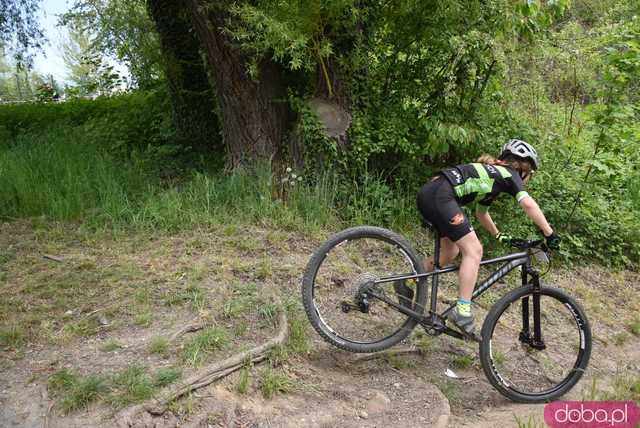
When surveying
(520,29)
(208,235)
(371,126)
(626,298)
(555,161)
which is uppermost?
(520,29)

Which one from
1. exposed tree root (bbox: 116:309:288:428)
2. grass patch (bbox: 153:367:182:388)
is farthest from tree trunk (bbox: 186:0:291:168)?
grass patch (bbox: 153:367:182:388)

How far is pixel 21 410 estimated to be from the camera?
393 centimetres

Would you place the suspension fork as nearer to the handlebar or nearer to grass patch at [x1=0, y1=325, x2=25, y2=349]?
the handlebar

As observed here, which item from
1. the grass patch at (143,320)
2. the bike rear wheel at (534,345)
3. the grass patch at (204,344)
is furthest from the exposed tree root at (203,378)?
the bike rear wheel at (534,345)

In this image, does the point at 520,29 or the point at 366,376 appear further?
the point at 520,29

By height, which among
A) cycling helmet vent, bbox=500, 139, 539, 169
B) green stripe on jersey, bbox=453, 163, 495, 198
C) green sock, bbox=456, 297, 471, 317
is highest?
cycling helmet vent, bbox=500, 139, 539, 169

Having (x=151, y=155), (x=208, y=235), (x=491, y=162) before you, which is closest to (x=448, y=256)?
(x=491, y=162)

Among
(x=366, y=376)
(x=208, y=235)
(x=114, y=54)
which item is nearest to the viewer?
(x=366, y=376)

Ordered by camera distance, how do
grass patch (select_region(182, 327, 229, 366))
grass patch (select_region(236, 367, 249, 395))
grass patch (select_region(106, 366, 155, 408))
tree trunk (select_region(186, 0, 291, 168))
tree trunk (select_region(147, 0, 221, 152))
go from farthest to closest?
tree trunk (select_region(147, 0, 221, 152)) → tree trunk (select_region(186, 0, 291, 168)) → grass patch (select_region(182, 327, 229, 366)) → grass patch (select_region(236, 367, 249, 395)) → grass patch (select_region(106, 366, 155, 408))

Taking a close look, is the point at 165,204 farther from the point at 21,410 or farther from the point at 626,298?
the point at 626,298

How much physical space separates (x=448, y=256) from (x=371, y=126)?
2830 mm

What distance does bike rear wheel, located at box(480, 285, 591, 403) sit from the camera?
4824 millimetres

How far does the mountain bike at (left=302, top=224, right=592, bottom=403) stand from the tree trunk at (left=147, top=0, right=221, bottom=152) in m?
4.64

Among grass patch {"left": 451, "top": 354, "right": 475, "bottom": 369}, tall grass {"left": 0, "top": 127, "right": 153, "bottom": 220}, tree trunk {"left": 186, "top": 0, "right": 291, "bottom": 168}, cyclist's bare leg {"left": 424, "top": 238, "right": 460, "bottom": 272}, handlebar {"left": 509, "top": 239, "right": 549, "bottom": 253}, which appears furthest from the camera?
tree trunk {"left": 186, "top": 0, "right": 291, "bottom": 168}
